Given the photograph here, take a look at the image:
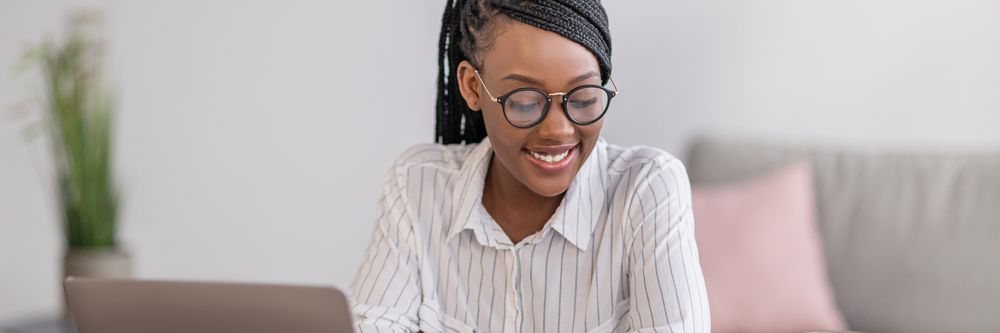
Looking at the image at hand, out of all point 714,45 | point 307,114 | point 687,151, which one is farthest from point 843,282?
point 307,114

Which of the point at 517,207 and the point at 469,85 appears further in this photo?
the point at 517,207

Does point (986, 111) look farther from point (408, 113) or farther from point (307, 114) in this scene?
point (307, 114)

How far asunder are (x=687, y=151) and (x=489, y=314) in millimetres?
1339

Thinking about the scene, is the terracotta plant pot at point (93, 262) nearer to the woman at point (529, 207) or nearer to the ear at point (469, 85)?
the woman at point (529, 207)

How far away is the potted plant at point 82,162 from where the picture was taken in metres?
2.72

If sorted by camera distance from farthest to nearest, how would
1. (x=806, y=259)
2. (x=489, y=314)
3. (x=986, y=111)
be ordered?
(x=986, y=111), (x=806, y=259), (x=489, y=314)

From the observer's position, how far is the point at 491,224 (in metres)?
1.55

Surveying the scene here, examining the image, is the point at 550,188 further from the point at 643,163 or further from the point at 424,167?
the point at 424,167

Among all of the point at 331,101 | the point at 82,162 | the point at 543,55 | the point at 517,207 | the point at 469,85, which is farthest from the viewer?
the point at 331,101

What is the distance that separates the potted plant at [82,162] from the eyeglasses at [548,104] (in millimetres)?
1719

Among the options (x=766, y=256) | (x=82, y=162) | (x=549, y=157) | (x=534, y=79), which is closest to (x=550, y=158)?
(x=549, y=157)

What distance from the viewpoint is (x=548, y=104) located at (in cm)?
132

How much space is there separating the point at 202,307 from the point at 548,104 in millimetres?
465

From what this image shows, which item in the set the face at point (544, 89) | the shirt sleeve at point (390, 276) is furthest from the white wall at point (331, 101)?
the face at point (544, 89)
